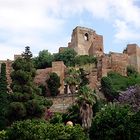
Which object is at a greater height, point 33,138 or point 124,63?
point 124,63

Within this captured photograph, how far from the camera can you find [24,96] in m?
55.8

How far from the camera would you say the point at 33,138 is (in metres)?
38.1

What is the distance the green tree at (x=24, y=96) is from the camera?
5488 cm

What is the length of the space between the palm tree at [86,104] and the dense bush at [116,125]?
17.1 metres

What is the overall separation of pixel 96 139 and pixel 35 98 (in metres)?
19.3

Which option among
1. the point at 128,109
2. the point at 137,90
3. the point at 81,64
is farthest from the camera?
the point at 81,64

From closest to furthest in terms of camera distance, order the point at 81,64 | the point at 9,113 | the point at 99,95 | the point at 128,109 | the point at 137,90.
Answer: the point at 128,109 → the point at 137,90 → the point at 9,113 → the point at 99,95 → the point at 81,64

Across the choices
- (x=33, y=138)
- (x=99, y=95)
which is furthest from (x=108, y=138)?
(x=99, y=95)

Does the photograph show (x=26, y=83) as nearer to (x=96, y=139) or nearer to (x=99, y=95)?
(x=99, y=95)

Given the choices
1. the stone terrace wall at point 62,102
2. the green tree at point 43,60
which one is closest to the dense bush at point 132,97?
the stone terrace wall at point 62,102

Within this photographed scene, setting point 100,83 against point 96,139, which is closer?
point 96,139

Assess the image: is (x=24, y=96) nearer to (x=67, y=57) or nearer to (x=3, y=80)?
(x=3, y=80)

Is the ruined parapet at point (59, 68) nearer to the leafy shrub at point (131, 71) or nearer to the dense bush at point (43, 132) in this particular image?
the leafy shrub at point (131, 71)

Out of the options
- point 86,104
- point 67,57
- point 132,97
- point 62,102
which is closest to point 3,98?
point 62,102
